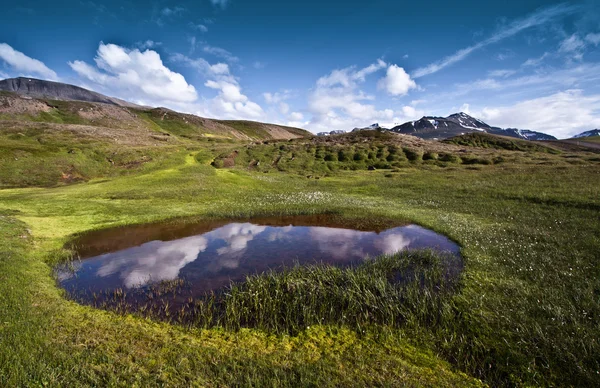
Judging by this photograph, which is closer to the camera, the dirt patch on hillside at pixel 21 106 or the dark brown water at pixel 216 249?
the dark brown water at pixel 216 249

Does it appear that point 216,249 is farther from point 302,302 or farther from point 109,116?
point 109,116

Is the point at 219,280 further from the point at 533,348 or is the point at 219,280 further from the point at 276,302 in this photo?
the point at 533,348

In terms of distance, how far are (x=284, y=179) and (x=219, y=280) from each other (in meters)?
46.2

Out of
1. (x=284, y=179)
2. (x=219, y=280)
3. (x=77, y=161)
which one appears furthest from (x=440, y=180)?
(x=77, y=161)

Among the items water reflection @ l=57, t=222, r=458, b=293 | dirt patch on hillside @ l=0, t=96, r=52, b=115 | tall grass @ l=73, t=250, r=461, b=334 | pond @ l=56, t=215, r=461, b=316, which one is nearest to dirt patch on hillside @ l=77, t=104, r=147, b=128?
dirt patch on hillside @ l=0, t=96, r=52, b=115

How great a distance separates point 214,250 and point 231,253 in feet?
5.29

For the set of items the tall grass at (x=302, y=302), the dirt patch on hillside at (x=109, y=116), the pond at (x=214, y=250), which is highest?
the dirt patch on hillside at (x=109, y=116)

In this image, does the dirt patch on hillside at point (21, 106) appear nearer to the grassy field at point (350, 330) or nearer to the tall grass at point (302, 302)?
the grassy field at point (350, 330)

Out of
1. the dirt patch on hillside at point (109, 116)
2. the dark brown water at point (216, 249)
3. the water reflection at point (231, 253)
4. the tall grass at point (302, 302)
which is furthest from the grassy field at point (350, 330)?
the dirt patch on hillside at point (109, 116)

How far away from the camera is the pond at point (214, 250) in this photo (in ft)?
48.6

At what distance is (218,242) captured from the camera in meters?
22.2

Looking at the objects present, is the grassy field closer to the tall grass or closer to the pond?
the tall grass

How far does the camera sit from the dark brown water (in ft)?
49.8

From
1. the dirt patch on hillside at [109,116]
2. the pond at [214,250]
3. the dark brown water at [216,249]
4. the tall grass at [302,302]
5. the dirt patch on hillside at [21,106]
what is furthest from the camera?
the dirt patch on hillside at [109,116]
